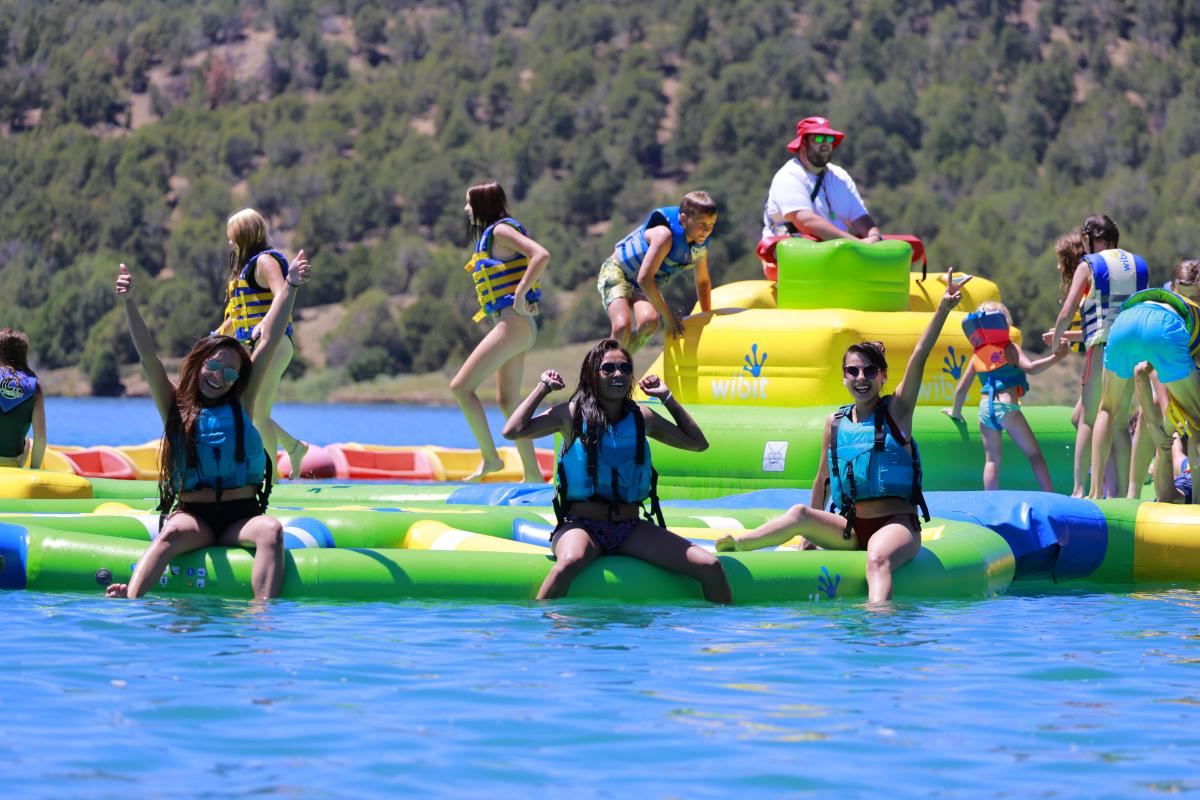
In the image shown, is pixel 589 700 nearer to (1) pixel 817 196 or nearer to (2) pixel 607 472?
(2) pixel 607 472

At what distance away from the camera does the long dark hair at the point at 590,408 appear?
5891mm

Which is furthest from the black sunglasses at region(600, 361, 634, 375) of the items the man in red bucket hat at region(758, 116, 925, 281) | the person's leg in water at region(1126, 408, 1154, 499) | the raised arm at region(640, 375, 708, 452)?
the man in red bucket hat at region(758, 116, 925, 281)

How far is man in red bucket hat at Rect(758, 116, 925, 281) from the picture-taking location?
32.0ft

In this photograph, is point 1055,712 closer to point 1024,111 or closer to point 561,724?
point 561,724

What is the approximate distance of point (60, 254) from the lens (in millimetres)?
63062

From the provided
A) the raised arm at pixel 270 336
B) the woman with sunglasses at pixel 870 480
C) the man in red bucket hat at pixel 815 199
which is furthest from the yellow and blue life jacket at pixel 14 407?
the man in red bucket hat at pixel 815 199

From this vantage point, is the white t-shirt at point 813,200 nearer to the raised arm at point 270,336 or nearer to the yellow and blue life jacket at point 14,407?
the yellow and blue life jacket at point 14,407

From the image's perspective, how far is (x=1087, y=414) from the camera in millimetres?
8258

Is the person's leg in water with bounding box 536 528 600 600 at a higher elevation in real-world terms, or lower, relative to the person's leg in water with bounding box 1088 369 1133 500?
lower

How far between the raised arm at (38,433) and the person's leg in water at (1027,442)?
4807 millimetres

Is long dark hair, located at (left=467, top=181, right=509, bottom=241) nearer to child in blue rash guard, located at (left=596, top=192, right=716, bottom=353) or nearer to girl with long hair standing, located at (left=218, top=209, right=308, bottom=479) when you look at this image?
child in blue rash guard, located at (left=596, top=192, right=716, bottom=353)

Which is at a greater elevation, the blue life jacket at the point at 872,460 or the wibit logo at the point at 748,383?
the wibit logo at the point at 748,383

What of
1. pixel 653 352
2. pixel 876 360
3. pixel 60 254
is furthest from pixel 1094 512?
pixel 60 254

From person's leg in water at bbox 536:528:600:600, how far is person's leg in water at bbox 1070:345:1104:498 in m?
3.23
